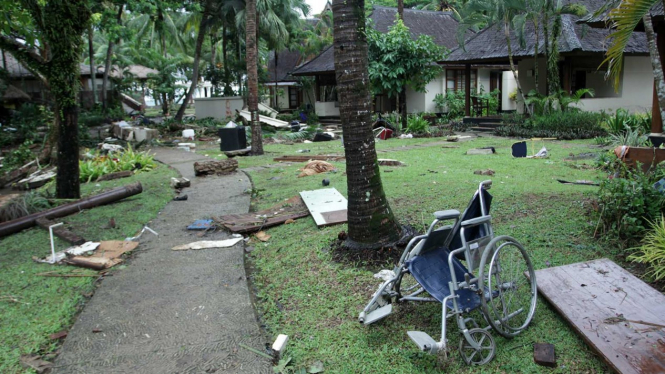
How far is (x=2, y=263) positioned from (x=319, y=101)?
2344 centimetres

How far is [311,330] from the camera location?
11.8ft

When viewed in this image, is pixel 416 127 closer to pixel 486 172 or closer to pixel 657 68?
pixel 486 172

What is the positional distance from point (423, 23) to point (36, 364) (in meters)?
26.3

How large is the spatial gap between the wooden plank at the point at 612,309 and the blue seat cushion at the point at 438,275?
0.77 meters

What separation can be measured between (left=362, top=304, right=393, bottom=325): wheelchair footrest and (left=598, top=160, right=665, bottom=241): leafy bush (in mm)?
2563

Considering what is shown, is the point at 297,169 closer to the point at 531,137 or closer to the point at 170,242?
the point at 170,242

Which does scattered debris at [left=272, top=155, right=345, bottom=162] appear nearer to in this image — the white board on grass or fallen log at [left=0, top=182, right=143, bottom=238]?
the white board on grass

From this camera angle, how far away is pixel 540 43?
19016mm

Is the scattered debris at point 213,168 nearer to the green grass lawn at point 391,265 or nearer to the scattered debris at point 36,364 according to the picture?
the green grass lawn at point 391,265

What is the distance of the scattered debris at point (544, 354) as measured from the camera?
9.86 feet

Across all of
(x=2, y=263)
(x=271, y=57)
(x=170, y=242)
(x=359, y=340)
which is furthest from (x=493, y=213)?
(x=271, y=57)

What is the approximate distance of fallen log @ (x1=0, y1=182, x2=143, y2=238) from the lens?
6.66 metres

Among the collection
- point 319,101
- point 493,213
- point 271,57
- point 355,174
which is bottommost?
point 493,213

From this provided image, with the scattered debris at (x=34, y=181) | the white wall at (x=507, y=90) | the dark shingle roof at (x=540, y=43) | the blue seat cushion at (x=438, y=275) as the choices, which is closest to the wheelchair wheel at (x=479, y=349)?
the blue seat cushion at (x=438, y=275)
